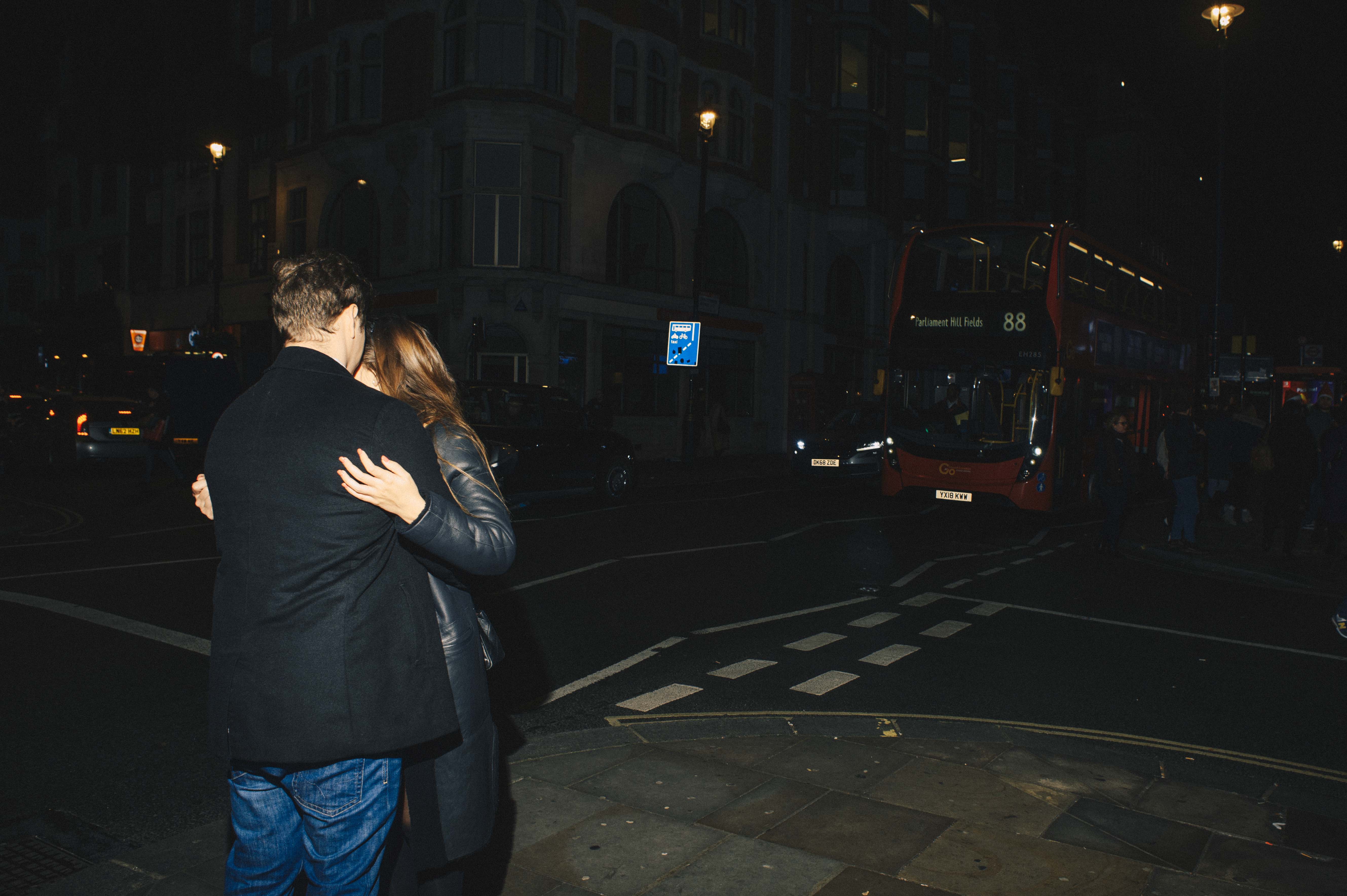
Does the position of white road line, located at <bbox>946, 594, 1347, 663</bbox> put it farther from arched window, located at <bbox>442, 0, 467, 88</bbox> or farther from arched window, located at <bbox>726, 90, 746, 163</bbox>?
arched window, located at <bbox>726, 90, 746, 163</bbox>

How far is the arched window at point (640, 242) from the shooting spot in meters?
27.1

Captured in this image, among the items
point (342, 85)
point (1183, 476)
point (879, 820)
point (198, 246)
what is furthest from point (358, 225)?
point (879, 820)

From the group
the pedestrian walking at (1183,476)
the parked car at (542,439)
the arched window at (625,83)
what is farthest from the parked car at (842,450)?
the arched window at (625,83)

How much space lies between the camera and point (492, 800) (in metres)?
2.57

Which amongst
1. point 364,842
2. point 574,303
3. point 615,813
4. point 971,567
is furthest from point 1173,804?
point 574,303

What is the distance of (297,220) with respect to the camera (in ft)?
98.2

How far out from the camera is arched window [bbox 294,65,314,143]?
95.7ft

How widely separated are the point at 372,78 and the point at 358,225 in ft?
13.1

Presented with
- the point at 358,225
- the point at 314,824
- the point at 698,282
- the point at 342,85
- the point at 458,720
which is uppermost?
the point at 342,85

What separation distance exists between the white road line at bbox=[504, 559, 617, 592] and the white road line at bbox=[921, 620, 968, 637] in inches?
132

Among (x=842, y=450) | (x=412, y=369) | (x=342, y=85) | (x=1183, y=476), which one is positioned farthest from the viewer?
(x=342, y=85)

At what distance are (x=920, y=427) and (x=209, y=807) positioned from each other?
12.2m

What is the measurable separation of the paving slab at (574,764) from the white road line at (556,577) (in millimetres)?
4025

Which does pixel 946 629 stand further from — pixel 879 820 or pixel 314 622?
pixel 314 622
